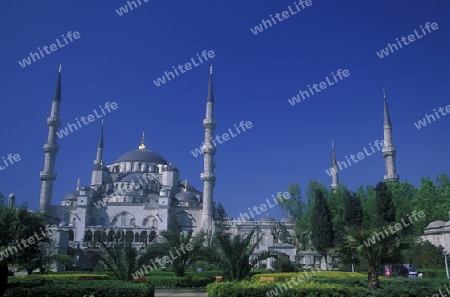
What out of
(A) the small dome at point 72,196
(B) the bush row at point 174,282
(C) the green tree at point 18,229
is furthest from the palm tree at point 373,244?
(A) the small dome at point 72,196

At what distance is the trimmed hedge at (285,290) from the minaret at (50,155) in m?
41.4

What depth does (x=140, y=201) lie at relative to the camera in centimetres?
5638

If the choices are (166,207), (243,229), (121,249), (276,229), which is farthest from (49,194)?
(121,249)

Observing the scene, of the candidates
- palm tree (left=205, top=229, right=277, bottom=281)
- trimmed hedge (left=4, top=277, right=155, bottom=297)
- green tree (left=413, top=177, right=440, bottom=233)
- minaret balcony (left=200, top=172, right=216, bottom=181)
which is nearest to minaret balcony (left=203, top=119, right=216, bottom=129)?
minaret balcony (left=200, top=172, right=216, bottom=181)

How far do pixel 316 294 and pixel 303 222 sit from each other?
1230 inches

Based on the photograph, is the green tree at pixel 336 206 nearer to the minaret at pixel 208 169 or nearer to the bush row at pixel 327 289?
the minaret at pixel 208 169

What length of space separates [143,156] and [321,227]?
3771cm

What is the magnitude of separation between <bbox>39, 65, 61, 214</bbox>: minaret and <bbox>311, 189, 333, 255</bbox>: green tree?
1204 inches

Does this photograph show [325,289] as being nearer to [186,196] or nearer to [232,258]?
[232,258]

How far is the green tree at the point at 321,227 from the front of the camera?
34.6m

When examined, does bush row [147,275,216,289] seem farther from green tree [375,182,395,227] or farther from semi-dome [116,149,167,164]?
semi-dome [116,149,167,164]

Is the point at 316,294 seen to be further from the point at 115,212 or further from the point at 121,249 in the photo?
the point at 115,212

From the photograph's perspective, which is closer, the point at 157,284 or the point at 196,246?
the point at 157,284

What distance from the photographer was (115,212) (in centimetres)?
5481
